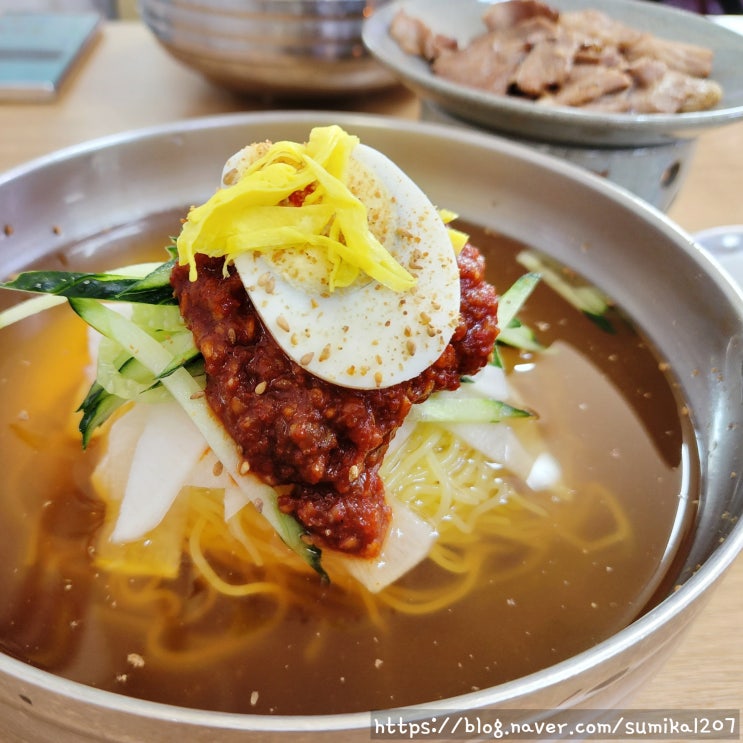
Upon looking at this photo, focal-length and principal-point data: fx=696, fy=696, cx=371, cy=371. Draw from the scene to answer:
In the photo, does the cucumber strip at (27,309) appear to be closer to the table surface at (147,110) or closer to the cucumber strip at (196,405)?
the cucumber strip at (196,405)

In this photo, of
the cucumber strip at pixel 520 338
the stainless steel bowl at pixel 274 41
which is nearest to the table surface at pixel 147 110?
the stainless steel bowl at pixel 274 41

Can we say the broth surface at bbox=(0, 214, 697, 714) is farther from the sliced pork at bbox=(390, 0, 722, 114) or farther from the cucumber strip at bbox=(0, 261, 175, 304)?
the sliced pork at bbox=(390, 0, 722, 114)

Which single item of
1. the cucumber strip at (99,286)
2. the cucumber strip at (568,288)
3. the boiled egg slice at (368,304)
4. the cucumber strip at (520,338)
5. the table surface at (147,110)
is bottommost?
the table surface at (147,110)

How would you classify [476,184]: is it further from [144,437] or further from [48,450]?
[48,450]

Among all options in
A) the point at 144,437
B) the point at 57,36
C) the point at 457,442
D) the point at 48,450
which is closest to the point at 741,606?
the point at 457,442

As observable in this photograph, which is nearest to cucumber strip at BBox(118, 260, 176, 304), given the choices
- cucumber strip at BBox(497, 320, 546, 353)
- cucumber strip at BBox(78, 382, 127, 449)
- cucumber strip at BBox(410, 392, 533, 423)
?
cucumber strip at BBox(78, 382, 127, 449)

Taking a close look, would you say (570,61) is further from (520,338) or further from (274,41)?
(520,338)
